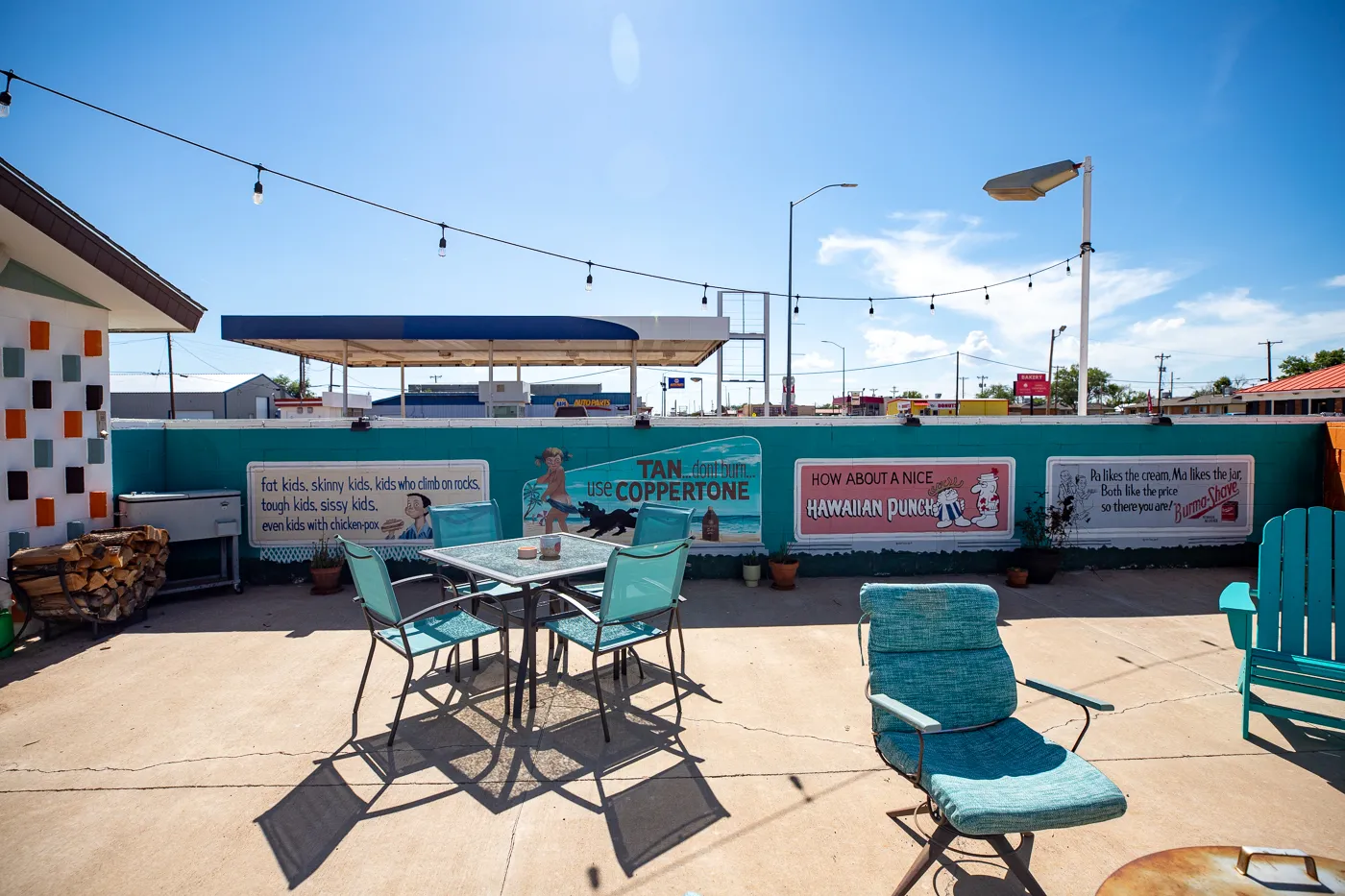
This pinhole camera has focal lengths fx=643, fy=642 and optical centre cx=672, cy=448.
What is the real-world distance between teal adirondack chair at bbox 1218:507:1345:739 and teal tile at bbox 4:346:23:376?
29.3ft

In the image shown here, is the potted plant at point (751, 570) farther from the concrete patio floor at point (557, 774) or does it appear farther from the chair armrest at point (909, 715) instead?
the chair armrest at point (909, 715)

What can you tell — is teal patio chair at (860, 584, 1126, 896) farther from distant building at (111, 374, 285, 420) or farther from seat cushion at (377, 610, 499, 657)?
distant building at (111, 374, 285, 420)

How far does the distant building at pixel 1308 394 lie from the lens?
1880 cm

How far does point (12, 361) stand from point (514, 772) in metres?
5.63

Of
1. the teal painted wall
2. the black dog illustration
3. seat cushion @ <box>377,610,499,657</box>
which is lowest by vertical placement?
seat cushion @ <box>377,610,499,657</box>

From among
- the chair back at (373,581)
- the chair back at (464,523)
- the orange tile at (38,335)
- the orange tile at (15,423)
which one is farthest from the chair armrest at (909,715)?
the orange tile at (38,335)

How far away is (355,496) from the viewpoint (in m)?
7.12

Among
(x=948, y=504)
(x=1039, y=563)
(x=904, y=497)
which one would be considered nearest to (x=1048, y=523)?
(x=1039, y=563)

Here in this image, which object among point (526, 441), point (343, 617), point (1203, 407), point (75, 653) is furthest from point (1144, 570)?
point (1203, 407)

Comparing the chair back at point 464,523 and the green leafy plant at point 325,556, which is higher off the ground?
the chair back at point 464,523

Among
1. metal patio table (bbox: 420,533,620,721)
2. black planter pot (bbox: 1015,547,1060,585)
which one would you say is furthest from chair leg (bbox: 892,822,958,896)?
black planter pot (bbox: 1015,547,1060,585)

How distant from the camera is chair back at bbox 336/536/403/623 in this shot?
3.46m

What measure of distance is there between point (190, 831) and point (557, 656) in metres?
2.27

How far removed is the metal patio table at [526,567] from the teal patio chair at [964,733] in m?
1.63
